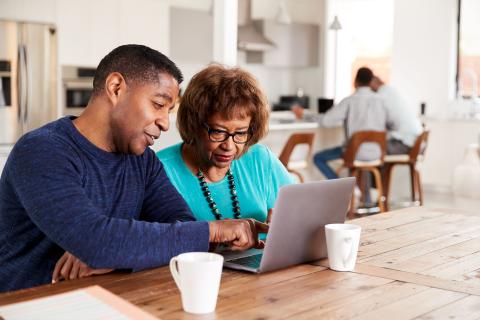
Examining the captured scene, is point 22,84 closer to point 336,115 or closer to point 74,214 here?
point 336,115

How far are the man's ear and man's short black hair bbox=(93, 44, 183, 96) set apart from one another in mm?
12

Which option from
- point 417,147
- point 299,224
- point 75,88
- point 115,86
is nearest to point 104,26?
point 75,88

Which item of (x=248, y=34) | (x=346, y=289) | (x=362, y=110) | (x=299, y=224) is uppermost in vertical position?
(x=248, y=34)

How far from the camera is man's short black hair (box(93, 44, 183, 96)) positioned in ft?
5.40

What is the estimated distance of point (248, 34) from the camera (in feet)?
29.6

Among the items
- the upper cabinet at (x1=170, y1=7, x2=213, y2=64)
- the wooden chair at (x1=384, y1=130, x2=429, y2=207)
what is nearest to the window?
the wooden chair at (x1=384, y1=130, x2=429, y2=207)

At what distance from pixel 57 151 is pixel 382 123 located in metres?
4.86

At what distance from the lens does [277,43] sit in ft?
31.0

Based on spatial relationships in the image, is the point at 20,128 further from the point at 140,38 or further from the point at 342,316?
the point at 342,316

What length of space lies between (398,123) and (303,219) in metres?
4.68

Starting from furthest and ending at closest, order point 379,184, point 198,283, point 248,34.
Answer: point 248,34, point 379,184, point 198,283

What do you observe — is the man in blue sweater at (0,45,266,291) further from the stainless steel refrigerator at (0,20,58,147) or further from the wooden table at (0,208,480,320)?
the stainless steel refrigerator at (0,20,58,147)

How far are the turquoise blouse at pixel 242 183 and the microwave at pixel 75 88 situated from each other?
4.49m

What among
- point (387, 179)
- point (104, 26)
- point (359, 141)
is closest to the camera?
point (359, 141)
